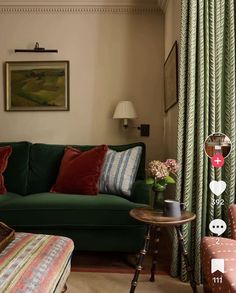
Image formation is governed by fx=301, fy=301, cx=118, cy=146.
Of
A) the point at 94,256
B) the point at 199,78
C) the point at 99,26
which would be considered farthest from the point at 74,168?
the point at 99,26

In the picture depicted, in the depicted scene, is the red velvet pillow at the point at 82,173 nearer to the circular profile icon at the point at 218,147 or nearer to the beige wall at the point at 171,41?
the beige wall at the point at 171,41

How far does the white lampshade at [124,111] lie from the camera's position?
Result: 9.82 ft

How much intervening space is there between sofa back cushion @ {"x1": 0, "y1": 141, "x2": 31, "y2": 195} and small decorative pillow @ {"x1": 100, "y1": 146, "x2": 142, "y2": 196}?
736 mm

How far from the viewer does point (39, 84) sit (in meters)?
3.19

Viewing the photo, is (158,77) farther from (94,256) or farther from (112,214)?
(94,256)

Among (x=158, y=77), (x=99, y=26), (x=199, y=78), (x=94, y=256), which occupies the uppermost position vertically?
(x=99, y=26)

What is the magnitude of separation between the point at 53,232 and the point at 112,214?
0.45 meters

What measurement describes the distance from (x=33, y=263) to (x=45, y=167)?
62.9 inches

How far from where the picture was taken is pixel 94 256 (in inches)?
92.6

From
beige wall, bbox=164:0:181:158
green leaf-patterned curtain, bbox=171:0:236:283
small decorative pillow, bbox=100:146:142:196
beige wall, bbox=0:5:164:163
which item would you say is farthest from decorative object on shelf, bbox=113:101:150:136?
green leaf-patterned curtain, bbox=171:0:236:283

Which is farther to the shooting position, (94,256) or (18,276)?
(94,256)

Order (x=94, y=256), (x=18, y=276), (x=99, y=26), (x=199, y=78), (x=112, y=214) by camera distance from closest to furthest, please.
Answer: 1. (x=18, y=276)
2. (x=199, y=78)
3. (x=112, y=214)
4. (x=94, y=256)
5. (x=99, y=26)
